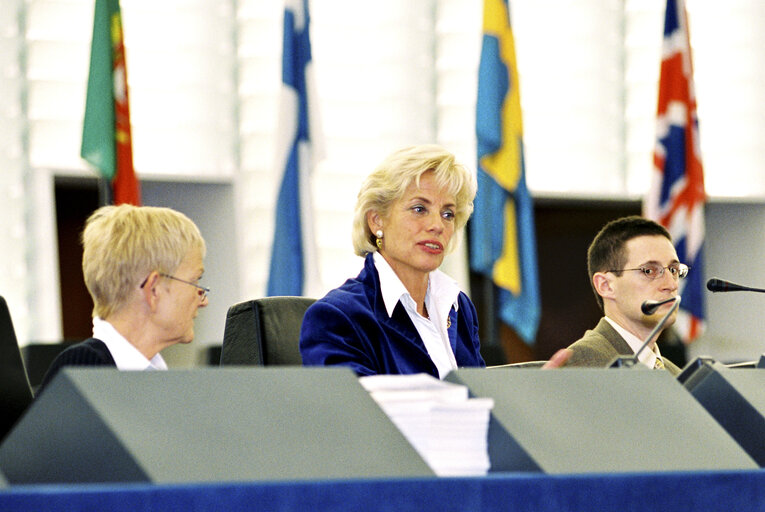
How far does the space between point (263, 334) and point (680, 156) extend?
4264 mm

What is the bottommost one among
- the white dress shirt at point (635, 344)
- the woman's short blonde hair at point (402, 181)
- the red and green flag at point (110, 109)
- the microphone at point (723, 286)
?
the white dress shirt at point (635, 344)

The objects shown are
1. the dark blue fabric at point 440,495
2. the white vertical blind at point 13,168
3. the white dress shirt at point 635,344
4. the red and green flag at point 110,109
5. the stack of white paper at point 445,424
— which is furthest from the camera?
the white vertical blind at point 13,168

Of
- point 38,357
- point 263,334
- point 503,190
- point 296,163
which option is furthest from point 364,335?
point 503,190

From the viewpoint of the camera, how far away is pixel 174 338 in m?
2.42

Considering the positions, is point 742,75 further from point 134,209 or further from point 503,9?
point 134,209

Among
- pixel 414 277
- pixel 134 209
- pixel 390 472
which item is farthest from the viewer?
pixel 414 277

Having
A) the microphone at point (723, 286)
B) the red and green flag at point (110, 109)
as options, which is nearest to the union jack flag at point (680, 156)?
the red and green flag at point (110, 109)

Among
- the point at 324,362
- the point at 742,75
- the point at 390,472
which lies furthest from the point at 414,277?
the point at 742,75

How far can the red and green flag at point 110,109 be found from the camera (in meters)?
5.12

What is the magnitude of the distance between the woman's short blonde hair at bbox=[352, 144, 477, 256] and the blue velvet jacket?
103mm

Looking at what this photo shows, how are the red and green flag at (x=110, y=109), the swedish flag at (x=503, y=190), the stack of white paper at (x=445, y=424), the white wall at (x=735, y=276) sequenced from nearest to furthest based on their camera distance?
the stack of white paper at (x=445, y=424) < the red and green flag at (x=110, y=109) < the swedish flag at (x=503, y=190) < the white wall at (x=735, y=276)

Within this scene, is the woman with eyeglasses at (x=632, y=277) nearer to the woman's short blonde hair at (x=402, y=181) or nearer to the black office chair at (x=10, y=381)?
the woman's short blonde hair at (x=402, y=181)

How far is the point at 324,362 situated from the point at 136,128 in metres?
3.77

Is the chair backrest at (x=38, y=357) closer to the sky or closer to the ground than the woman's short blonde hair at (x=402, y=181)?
closer to the ground
